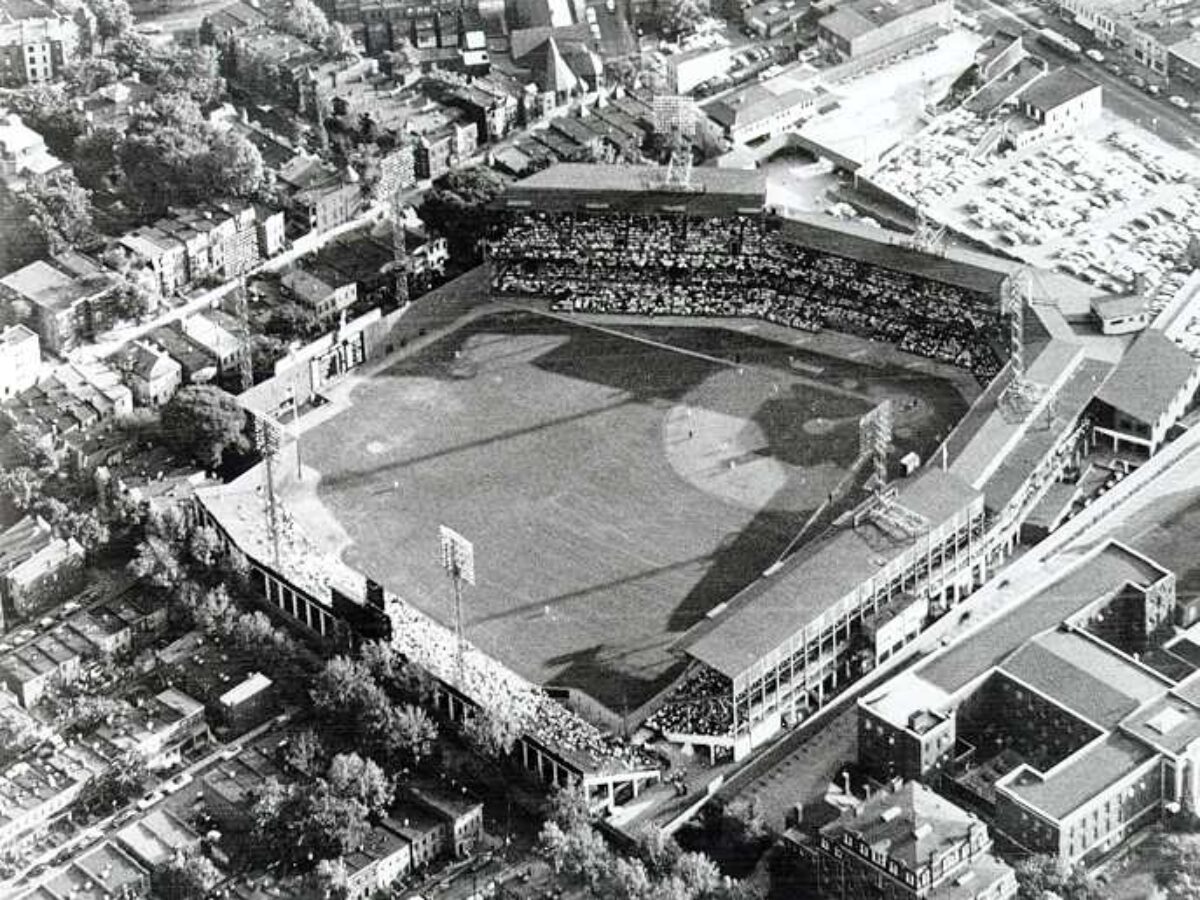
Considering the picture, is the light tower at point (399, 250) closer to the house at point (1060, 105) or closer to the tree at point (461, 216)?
the tree at point (461, 216)

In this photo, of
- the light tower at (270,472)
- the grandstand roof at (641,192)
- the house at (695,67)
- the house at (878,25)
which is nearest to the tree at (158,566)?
the light tower at (270,472)

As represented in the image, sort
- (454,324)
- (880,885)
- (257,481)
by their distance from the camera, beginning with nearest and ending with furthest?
1. (880,885)
2. (257,481)
3. (454,324)

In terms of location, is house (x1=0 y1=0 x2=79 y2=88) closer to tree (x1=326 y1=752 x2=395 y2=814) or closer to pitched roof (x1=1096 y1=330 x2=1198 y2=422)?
pitched roof (x1=1096 y1=330 x2=1198 y2=422)

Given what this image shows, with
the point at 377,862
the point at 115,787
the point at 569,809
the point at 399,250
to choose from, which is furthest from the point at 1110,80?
the point at 115,787

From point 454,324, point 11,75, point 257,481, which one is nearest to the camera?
point 257,481

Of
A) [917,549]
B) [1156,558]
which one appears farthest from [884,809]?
[1156,558]

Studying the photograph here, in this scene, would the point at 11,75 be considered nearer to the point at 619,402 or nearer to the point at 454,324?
the point at 454,324

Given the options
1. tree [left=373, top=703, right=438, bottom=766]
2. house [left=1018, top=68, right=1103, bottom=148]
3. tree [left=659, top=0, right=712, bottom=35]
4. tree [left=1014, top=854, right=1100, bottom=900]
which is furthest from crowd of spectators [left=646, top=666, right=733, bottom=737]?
tree [left=659, top=0, right=712, bottom=35]
